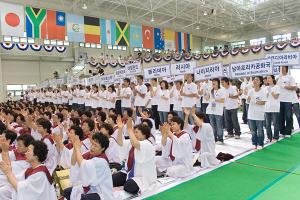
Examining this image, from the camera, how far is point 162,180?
4.47 metres

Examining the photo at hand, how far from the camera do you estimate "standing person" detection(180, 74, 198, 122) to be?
7.81 m

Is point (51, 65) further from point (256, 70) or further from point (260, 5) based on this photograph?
point (256, 70)

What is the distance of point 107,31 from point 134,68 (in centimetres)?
1086

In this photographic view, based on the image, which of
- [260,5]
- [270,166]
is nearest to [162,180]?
[270,166]

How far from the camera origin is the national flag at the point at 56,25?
1727cm

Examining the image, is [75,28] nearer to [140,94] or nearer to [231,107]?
[140,94]

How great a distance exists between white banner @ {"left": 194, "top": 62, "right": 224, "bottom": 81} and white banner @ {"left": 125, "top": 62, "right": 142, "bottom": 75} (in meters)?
2.44

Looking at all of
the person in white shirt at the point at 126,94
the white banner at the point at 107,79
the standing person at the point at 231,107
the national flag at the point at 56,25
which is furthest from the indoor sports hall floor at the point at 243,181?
the national flag at the point at 56,25

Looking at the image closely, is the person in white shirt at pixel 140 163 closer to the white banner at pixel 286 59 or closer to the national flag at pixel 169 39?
the white banner at pixel 286 59

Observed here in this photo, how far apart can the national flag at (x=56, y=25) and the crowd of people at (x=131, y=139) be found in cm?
937

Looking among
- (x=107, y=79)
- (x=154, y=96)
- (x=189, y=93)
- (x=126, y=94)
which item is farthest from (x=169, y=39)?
(x=189, y=93)

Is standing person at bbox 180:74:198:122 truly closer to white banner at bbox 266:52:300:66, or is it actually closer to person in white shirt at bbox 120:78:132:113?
white banner at bbox 266:52:300:66

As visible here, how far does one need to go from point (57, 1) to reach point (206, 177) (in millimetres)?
19651

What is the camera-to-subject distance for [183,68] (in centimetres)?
840
